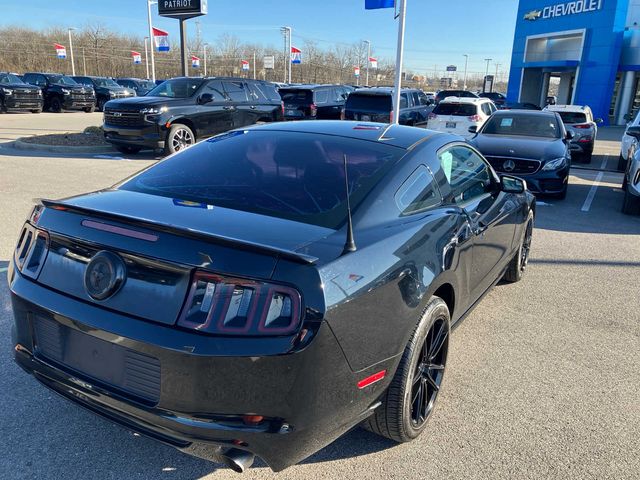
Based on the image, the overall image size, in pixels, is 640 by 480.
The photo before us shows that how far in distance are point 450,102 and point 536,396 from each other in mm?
13287

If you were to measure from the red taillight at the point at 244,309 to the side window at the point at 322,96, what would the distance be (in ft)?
54.2

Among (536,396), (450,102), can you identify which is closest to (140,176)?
(536,396)

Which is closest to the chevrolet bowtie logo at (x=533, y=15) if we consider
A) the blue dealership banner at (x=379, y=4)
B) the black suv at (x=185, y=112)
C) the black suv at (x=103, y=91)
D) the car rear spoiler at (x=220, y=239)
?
the blue dealership banner at (x=379, y=4)

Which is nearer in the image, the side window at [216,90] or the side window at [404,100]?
the side window at [216,90]

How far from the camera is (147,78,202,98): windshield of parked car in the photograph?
12.8 meters

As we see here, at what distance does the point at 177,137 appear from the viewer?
40.0ft

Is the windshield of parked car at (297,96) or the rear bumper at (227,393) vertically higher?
the windshield of parked car at (297,96)

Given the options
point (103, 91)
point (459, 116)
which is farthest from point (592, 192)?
point (103, 91)

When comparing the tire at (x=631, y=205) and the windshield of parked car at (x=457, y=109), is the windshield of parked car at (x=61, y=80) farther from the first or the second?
the tire at (x=631, y=205)

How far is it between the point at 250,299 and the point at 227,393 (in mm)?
A: 367

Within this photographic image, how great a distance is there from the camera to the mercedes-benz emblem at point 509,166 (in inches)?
350

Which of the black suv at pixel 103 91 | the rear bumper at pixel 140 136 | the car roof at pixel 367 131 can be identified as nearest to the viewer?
the car roof at pixel 367 131

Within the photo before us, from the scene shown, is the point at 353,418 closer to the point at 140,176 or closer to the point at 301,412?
the point at 301,412

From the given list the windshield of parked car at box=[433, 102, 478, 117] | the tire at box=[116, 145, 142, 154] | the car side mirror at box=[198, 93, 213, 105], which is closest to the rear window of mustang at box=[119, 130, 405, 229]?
the car side mirror at box=[198, 93, 213, 105]
